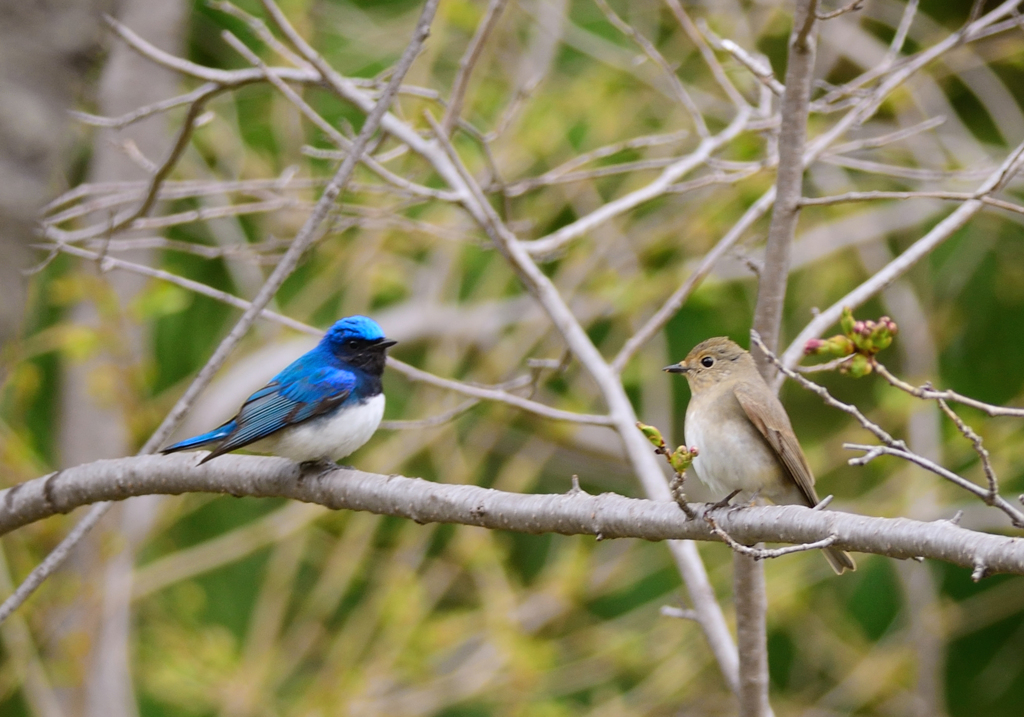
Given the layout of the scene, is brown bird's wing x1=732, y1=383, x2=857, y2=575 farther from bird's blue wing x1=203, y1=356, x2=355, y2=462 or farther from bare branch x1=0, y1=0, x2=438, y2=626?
bare branch x1=0, y1=0, x2=438, y2=626

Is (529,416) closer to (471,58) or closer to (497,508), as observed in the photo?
(471,58)

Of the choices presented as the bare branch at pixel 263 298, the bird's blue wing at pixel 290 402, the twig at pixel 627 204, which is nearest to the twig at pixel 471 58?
the twig at pixel 627 204

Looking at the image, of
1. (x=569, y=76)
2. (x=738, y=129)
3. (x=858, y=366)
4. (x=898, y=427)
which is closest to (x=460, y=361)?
(x=569, y=76)

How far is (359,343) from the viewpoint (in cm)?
493

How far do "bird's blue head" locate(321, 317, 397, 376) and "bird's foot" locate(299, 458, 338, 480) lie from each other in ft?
2.36

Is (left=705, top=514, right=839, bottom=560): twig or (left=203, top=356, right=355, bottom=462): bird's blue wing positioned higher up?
(left=203, top=356, right=355, bottom=462): bird's blue wing

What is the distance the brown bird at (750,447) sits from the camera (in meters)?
4.20

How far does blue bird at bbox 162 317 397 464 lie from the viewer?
4352 mm

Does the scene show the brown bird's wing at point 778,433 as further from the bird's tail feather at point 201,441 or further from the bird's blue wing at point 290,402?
the bird's tail feather at point 201,441

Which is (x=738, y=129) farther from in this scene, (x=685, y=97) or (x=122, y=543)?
Result: (x=122, y=543)

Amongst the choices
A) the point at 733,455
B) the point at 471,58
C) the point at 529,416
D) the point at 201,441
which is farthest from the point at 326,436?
the point at 529,416

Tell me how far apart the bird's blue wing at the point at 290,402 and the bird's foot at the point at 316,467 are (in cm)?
32

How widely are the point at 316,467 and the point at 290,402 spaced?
2.15 feet

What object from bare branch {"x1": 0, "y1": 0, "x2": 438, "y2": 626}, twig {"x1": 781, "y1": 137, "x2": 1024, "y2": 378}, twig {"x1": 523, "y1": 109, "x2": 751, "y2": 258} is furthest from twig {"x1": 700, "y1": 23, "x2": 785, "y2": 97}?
bare branch {"x1": 0, "y1": 0, "x2": 438, "y2": 626}
